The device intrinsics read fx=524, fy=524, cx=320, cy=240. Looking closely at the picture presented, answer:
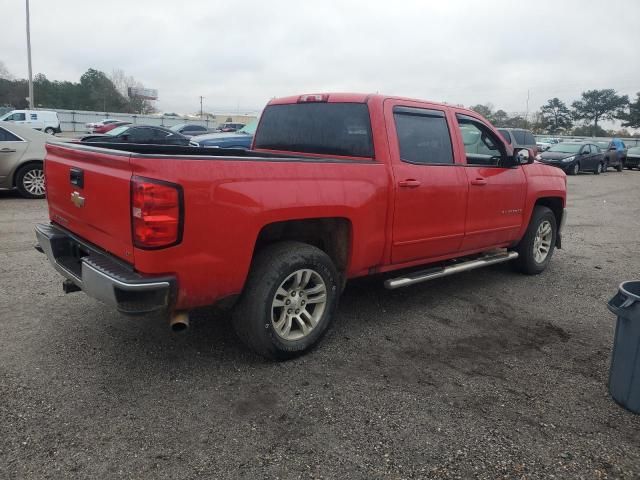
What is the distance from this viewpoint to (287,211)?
3383 mm

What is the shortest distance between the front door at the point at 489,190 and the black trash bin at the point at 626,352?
1.79 m

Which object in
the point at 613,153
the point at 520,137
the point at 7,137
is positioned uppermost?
the point at 520,137

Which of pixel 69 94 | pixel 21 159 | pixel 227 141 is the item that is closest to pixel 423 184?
pixel 21 159

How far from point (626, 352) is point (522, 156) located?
265cm

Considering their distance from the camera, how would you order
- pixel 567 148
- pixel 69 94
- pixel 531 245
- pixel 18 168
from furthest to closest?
pixel 69 94 < pixel 567 148 < pixel 18 168 < pixel 531 245

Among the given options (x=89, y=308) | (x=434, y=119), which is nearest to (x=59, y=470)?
(x=89, y=308)

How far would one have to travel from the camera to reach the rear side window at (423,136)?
4289mm

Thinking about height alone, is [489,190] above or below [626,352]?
above

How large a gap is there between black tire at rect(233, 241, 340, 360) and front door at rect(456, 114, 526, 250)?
73.4 inches

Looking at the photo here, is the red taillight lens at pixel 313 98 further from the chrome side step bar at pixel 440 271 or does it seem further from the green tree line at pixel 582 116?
the green tree line at pixel 582 116

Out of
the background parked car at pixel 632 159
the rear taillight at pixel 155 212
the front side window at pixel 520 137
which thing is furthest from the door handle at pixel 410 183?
the background parked car at pixel 632 159

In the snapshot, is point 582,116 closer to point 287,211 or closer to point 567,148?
point 567,148

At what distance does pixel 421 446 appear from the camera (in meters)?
2.76

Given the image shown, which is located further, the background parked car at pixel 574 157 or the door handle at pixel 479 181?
the background parked car at pixel 574 157
